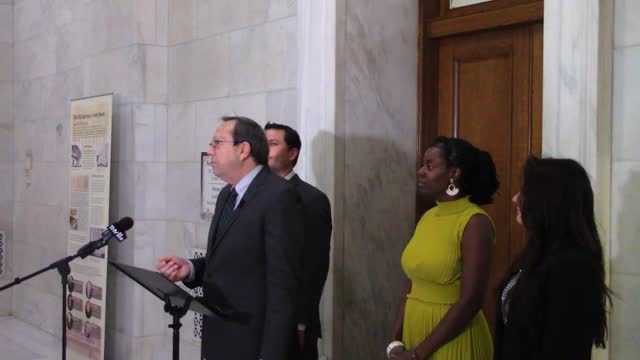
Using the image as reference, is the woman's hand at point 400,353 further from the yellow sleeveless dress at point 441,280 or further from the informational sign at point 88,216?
the informational sign at point 88,216

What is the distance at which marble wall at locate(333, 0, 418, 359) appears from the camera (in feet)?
14.3

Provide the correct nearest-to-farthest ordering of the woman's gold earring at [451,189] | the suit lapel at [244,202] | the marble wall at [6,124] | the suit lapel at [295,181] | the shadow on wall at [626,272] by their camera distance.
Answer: the shadow on wall at [626,272], the suit lapel at [244,202], the woman's gold earring at [451,189], the suit lapel at [295,181], the marble wall at [6,124]

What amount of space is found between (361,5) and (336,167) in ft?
3.18

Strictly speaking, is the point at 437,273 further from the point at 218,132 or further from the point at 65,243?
the point at 65,243

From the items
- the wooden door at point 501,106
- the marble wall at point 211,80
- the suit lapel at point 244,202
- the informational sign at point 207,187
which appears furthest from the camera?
the informational sign at point 207,187

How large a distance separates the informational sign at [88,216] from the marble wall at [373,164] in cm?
227

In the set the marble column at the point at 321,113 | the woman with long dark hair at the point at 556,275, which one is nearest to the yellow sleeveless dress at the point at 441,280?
the woman with long dark hair at the point at 556,275

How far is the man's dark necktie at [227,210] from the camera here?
3156mm

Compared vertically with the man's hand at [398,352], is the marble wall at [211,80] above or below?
above

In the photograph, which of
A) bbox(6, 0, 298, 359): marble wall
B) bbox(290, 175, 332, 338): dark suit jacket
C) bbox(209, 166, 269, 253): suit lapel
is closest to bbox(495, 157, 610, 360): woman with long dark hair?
bbox(209, 166, 269, 253): suit lapel

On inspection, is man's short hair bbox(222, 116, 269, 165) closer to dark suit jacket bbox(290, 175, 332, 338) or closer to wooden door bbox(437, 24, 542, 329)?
dark suit jacket bbox(290, 175, 332, 338)

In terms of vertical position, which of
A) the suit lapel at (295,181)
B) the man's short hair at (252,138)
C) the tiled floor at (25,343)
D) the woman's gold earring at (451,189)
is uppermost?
the man's short hair at (252,138)

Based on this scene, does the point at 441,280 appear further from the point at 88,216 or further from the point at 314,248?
the point at 88,216

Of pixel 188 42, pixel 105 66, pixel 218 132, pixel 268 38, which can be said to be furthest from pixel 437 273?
pixel 105 66
